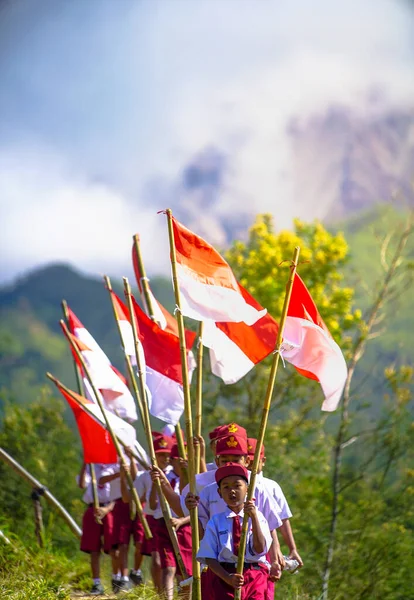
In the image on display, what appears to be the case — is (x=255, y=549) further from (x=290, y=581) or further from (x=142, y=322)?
(x=290, y=581)

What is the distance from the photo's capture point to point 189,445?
5.88 metres

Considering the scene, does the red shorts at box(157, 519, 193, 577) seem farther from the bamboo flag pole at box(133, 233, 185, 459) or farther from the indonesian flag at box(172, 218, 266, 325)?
the indonesian flag at box(172, 218, 266, 325)

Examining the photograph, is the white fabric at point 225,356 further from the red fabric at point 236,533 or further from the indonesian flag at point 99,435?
the indonesian flag at point 99,435

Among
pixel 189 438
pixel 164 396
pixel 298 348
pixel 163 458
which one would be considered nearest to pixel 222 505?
pixel 189 438

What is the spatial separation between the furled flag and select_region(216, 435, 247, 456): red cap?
2436 millimetres

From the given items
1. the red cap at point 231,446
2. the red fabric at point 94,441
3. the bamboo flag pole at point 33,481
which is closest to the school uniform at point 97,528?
the bamboo flag pole at point 33,481

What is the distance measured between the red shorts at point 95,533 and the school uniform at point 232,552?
3659 mm

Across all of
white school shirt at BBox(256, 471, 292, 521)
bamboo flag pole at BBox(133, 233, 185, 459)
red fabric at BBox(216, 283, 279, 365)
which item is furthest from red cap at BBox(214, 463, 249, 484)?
bamboo flag pole at BBox(133, 233, 185, 459)

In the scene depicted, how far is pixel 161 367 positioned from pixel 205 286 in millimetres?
1275

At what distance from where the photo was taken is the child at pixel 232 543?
19.4 ft

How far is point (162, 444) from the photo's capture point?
28.3ft

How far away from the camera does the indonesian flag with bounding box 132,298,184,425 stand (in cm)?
760

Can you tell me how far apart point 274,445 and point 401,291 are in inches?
150

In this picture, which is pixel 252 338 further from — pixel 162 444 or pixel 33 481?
pixel 33 481
